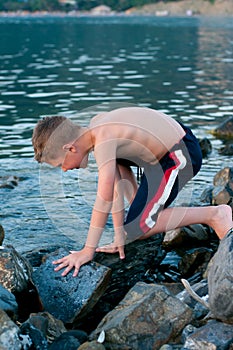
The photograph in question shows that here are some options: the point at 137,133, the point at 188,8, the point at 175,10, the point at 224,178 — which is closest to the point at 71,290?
the point at 137,133

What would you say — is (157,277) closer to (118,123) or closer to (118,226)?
(118,226)

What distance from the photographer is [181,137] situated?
708 centimetres

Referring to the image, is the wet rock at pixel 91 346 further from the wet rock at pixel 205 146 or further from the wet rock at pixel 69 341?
the wet rock at pixel 205 146

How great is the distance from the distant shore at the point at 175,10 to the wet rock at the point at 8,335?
150m

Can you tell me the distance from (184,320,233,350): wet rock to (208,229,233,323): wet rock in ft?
0.42

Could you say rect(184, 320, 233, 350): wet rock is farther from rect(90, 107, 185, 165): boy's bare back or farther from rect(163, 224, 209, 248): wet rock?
rect(163, 224, 209, 248): wet rock

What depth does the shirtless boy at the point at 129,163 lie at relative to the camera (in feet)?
21.1

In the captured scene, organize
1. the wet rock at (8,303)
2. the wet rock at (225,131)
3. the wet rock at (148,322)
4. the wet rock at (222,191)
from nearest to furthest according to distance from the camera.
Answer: the wet rock at (148,322) < the wet rock at (8,303) < the wet rock at (222,191) < the wet rock at (225,131)

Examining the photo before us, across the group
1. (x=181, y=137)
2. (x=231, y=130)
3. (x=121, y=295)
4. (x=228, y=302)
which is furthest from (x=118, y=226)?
(x=231, y=130)

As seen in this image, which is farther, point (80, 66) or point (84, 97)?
point (80, 66)

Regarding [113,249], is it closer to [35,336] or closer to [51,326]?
[51,326]

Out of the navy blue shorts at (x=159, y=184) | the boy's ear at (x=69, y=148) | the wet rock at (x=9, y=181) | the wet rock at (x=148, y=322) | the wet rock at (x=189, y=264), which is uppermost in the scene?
the boy's ear at (x=69, y=148)

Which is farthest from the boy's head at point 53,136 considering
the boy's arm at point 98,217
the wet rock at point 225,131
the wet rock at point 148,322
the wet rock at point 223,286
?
the wet rock at point 225,131

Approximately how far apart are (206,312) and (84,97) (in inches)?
712
